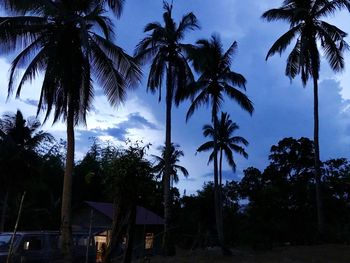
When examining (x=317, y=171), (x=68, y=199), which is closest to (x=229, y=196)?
(x=317, y=171)

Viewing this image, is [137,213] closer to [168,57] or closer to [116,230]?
[168,57]

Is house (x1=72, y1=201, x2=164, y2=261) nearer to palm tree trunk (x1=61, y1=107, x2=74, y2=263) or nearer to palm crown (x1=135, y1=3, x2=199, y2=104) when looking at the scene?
palm crown (x1=135, y1=3, x2=199, y2=104)

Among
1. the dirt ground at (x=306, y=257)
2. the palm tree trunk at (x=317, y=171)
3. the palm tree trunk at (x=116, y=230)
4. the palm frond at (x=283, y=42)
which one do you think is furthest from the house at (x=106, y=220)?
the palm tree trunk at (x=116, y=230)

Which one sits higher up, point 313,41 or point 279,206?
point 313,41

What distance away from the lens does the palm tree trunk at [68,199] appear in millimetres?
16453

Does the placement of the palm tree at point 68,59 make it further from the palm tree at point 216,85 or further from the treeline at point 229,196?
the palm tree at point 216,85

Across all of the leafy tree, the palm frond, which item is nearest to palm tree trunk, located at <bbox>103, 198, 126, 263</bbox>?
the leafy tree

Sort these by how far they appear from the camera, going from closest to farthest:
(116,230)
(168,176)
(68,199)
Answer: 1. (116,230)
2. (68,199)
3. (168,176)

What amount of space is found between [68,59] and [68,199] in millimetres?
4971

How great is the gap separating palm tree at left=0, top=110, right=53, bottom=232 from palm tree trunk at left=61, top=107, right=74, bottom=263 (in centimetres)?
1633

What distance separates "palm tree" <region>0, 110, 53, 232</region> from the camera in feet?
117

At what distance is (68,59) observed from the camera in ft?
60.2

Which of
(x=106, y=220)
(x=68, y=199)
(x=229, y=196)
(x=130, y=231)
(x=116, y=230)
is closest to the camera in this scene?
(x=116, y=230)

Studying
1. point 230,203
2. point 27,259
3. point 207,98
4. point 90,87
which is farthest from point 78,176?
point 27,259
